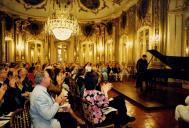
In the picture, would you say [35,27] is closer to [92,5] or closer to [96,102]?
[92,5]

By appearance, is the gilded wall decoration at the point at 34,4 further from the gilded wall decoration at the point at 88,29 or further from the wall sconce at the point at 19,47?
the gilded wall decoration at the point at 88,29

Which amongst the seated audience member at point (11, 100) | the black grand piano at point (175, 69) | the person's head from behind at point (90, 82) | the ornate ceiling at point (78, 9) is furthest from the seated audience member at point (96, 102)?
the ornate ceiling at point (78, 9)

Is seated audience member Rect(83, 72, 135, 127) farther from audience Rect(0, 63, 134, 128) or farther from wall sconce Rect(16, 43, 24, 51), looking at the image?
wall sconce Rect(16, 43, 24, 51)

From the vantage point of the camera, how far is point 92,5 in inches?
706

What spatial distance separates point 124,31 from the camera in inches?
585

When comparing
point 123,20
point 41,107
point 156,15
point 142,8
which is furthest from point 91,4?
point 41,107

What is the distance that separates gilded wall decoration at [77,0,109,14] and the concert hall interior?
6 centimetres

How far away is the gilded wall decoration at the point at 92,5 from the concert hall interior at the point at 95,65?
2.4 inches

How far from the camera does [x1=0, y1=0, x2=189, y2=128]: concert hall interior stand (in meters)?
3.28

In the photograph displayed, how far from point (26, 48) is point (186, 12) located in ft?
42.7

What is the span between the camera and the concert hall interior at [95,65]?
3.28 m

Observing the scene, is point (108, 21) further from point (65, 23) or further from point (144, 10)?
point (65, 23)

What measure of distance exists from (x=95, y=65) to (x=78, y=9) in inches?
250

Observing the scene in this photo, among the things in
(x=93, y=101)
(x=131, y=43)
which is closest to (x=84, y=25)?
(x=131, y=43)
